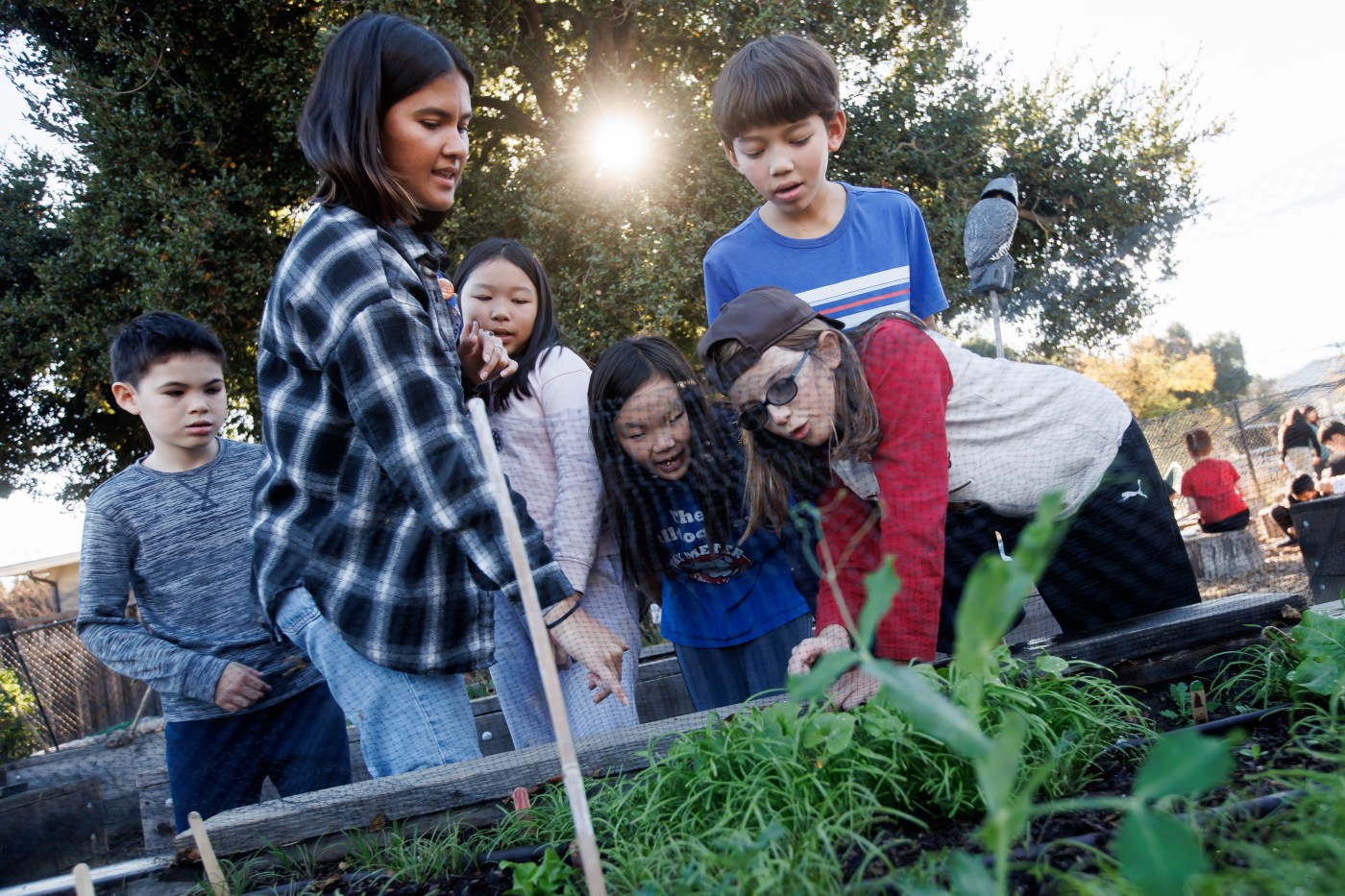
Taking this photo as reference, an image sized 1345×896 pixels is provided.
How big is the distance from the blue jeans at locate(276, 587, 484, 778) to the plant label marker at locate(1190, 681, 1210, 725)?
1.37 meters

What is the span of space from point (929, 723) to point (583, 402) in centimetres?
173

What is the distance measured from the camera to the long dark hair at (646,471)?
232cm

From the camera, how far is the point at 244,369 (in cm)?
931

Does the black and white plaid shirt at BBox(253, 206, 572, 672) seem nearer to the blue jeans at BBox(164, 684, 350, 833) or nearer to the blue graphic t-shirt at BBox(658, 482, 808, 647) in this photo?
the blue graphic t-shirt at BBox(658, 482, 808, 647)

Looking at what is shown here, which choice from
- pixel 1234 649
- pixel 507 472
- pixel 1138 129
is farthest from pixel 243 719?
pixel 1138 129

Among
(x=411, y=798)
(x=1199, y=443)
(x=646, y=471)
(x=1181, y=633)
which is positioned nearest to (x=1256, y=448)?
(x=1199, y=443)

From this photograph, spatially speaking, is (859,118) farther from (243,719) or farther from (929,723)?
(929,723)

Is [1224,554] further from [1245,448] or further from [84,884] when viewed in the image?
[84,884]

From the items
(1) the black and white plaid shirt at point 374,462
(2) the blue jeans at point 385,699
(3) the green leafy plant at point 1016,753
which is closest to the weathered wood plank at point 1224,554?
(2) the blue jeans at point 385,699

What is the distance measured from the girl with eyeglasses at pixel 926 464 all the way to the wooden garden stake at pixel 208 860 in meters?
1.06

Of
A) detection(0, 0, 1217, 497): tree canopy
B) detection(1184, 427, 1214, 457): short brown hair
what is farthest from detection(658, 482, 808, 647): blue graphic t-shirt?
detection(1184, 427, 1214, 457): short brown hair

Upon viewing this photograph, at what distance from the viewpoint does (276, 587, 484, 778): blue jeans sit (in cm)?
182

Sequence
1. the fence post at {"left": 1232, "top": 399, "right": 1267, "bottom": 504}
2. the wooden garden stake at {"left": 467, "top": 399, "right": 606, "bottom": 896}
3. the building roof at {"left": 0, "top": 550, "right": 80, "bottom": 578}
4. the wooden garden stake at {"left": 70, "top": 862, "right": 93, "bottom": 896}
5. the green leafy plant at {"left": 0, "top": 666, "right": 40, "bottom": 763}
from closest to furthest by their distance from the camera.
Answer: the wooden garden stake at {"left": 467, "top": 399, "right": 606, "bottom": 896} < the wooden garden stake at {"left": 70, "top": 862, "right": 93, "bottom": 896} < the green leafy plant at {"left": 0, "top": 666, "right": 40, "bottom": 763} < the fence post at {"left": 1232, "top": 399, "right": 1267, "bottom": 504} < the building roof at {"left": 0, "top": 550, "right": 80, "bottom": 578}

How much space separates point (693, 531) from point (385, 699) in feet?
2.82
